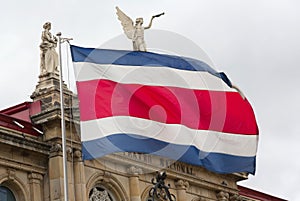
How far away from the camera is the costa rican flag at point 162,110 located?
2739cm

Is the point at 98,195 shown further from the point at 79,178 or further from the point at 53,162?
the point at 53,162

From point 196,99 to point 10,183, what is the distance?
23.7 feet

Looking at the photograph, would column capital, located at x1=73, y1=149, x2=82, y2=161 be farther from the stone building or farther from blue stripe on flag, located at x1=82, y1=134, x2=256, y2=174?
blue stripe on flag, located at x1=82, y1=134, x2=256, y2=174

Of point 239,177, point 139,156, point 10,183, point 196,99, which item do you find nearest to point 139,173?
point 139,156

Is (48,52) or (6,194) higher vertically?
(48,52)

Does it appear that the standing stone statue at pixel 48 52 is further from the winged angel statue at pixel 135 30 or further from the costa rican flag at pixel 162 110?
the winged angel statue at pixel 135 30

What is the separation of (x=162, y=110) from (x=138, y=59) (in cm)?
193

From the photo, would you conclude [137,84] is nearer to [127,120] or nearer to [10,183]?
[127,120]

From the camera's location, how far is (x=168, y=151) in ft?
98.0

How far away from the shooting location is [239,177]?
130 feet

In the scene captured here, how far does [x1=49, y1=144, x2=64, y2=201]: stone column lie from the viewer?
29062 mm

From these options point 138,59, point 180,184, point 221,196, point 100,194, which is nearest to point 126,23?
point 138,59

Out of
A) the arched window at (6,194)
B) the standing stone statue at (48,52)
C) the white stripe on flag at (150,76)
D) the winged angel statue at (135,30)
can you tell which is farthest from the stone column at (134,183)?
the arched window at (6,194)

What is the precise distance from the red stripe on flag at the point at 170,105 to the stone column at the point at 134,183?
10.2ft
